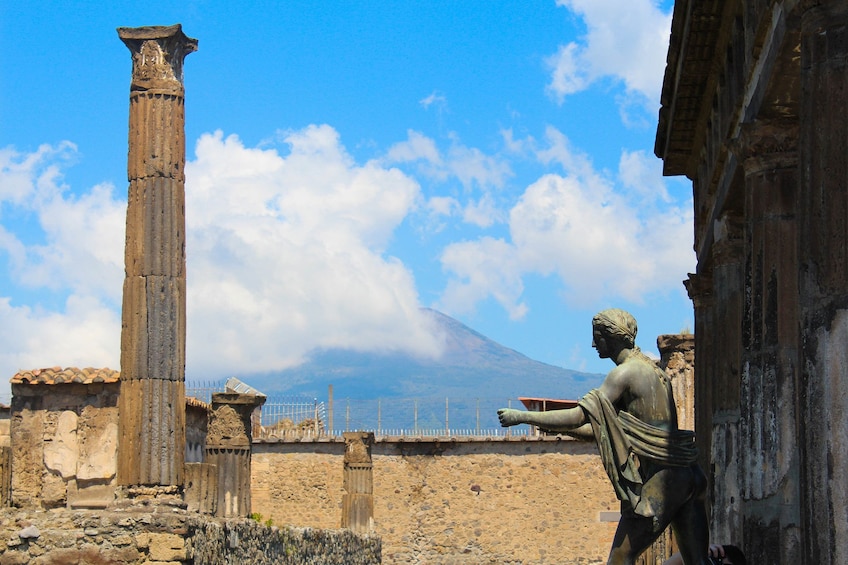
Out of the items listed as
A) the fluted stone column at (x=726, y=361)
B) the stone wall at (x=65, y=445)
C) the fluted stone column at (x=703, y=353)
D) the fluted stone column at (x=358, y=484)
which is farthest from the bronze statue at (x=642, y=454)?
the fluted stone column at (x=358, y=484)

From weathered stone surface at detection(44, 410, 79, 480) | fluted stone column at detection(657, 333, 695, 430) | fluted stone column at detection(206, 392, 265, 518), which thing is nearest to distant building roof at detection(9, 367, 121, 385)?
weathered stone surface at detection(44, 410, 79, 480)

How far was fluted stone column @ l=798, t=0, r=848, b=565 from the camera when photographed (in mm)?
6668

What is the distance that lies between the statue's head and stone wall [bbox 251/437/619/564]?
29899 mm

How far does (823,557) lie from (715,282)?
7.63m

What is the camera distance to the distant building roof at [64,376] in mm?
27250

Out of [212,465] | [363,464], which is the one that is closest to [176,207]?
[212,465]

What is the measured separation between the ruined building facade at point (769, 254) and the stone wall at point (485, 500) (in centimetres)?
2193

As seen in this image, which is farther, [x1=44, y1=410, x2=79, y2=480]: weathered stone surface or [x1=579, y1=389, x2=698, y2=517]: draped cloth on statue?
[x1=44, y1=410, x2=79, y2=480]: weathered stone surface

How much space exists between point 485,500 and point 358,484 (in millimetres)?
5819

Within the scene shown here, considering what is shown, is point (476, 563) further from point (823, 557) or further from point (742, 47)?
point (823, 557)

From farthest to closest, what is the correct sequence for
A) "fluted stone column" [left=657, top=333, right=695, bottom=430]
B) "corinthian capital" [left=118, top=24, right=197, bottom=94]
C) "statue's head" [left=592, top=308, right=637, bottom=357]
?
"fluted stone column" [left=657, top=333, right=695, bottom=430]
"corinthian capital" [left=118, top=24, right=197, bottom=94]
"statue's head" [left=592, top=308, right=637, bottom=357]

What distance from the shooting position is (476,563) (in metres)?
39.0

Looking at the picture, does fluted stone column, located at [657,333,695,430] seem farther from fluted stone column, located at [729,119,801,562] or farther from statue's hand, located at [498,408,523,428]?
statue's hand, located at [498,408,523,428]

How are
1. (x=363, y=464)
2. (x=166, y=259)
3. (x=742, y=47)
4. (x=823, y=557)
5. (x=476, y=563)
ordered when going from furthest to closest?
(x=476, y=563) < (x=363, y=464) < (x=166, y=259) < (x=742, y=47) < (x=823, y=557)
